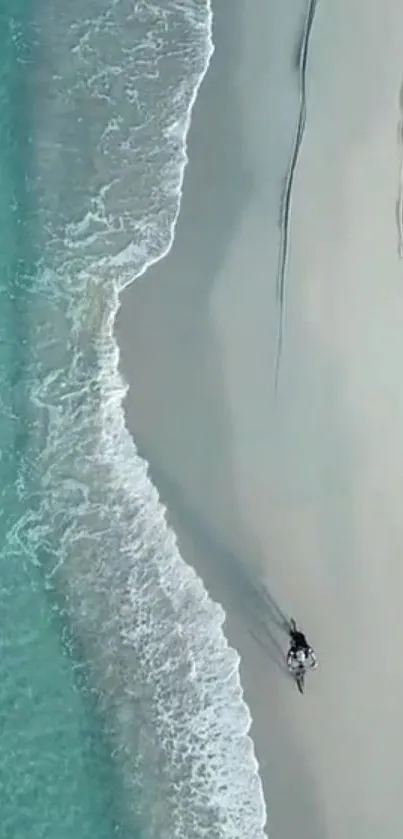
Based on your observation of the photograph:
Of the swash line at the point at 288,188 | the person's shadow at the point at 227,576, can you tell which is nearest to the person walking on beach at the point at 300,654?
the person's shadow at the point at 227,576

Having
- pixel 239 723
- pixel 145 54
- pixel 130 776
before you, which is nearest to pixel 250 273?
pixel 145 54

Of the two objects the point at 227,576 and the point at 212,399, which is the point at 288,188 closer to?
the point at 212,399

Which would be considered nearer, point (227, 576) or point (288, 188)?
point (227, 576)

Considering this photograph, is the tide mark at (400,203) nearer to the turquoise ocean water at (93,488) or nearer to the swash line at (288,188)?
the swash line at (288,188)

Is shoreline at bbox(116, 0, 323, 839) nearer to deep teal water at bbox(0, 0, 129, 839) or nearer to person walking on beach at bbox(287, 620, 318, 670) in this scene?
person walking on beach at bbox(287, 620, 318, 670)

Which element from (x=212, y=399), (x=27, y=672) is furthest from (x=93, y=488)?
(x=27, y=672)

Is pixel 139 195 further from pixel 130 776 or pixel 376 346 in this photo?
pixel 130 776
